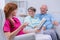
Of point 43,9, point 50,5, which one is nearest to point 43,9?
point 43,9

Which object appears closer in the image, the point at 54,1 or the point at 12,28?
the point at 12,28

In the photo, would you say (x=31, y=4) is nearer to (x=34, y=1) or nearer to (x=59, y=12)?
(x=34, y=1)

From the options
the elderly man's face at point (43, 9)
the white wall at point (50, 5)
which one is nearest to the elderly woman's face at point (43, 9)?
the elderly man's face at point (43, 9)

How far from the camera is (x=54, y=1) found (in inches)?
201

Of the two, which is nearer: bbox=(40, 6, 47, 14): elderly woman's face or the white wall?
bbox=(40, 6, 47, 14): elderly woman's face

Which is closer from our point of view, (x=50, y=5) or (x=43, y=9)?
(x=43, y=9)

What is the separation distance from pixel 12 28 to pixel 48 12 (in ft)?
8.30

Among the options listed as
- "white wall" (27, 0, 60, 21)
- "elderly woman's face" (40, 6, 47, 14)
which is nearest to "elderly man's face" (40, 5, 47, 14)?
"elderly woman's face" (40, 6, 47, 14)

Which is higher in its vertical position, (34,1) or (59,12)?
(34,1)

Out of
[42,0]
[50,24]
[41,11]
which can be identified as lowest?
[50,24]

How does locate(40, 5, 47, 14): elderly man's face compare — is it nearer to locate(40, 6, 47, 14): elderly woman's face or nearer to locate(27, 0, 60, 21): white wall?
locate(40, 6, 47, 14): elderly woman's face

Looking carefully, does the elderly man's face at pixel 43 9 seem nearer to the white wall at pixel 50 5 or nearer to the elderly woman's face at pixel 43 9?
the elderly woman's face at pixel 43 9

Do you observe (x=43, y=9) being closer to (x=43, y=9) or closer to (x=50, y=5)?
(x=43, y=9)

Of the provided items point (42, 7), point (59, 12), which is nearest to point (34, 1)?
point (42, 7)
